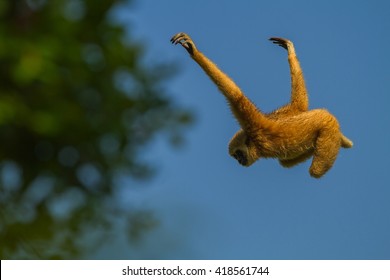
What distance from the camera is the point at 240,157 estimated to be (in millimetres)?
1797

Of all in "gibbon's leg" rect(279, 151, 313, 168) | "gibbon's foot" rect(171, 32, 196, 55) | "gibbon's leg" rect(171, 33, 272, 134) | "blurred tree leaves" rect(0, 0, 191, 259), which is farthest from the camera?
"blurred tree leaves" rect(0, 0, 191, 259)

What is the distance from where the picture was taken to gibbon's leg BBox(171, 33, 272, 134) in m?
1.93

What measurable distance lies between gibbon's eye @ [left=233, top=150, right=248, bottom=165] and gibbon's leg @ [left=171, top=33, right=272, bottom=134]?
0.11 metres

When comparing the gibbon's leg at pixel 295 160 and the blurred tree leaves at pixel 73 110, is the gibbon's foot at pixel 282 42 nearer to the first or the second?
the gibbon's leg at pixel 295 160

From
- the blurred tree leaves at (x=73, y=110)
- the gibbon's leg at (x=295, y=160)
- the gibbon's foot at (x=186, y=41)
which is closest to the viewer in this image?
the gibbon's foot at (x=186, y=41)

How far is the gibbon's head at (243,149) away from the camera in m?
1.78

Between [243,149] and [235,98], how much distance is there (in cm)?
20

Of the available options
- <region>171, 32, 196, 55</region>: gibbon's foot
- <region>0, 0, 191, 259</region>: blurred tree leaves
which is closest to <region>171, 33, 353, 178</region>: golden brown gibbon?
<region>171, 32, 196, 55</region>: gibbon's foot

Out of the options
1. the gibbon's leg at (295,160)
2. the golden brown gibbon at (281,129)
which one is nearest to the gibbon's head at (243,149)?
the golden brown gibbon at (281,129)

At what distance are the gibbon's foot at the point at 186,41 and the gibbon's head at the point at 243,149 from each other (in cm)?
23

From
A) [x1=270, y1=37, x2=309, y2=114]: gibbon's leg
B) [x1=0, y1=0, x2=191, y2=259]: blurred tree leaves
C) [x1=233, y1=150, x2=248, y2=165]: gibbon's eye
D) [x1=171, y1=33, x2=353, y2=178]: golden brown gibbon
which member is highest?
[x1=0, y1=0, x2=191, y2=259]: blurred tree leaves

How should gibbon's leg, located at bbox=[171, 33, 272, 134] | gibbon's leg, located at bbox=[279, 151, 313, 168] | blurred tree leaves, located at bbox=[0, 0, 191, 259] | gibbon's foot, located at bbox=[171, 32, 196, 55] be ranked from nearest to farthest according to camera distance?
1. gibbon's foot, located at bbox=[171, 32, 196, 55]
2. gibbon's leg, located at bbox=[171, 33, 272, 134]
3. gibbon's leg, located at bbox=[279, 151, 313, 168]
4. blurred tree leaves, located at bbox=[0, 0, 191, 259]

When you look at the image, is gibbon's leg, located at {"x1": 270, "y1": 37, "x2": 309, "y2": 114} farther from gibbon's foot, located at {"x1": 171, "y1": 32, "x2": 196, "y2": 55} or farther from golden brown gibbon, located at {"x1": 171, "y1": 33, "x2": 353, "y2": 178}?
gibbon's foot, located at {"x1": 171, "y1": 32, "x2": 196, "y2": 55}

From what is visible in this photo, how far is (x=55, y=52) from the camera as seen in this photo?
662 cm
